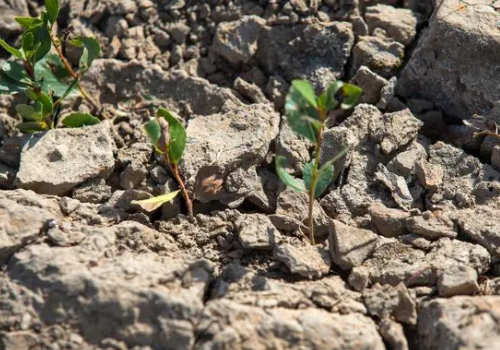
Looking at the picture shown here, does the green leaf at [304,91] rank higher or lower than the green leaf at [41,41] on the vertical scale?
higher

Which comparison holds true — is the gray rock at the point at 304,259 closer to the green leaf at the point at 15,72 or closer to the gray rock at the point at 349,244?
the gray rock at the point at 349,244

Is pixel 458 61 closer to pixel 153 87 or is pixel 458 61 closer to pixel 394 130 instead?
pixel 394 130

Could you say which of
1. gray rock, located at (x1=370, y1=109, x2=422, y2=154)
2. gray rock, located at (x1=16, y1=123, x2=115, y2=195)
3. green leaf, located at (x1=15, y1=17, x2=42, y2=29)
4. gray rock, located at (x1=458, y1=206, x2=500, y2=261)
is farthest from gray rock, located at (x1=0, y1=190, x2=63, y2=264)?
gray rock, located at (x1=458, y1=206, x2=500, y2=261)

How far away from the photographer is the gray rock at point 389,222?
2.81 m

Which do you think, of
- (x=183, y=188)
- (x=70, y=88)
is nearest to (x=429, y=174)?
(x=183, y=188)

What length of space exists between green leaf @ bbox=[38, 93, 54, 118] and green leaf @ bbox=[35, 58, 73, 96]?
14 cm

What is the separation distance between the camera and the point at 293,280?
8.52ft

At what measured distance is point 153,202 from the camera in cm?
281

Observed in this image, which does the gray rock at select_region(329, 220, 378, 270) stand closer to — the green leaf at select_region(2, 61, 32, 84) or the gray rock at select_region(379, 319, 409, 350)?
the gray rock at select_region(379, 319, 409, 350)

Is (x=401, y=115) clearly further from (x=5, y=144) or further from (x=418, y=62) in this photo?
(x=5, y=144)

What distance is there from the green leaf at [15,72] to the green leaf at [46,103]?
0.42 ft

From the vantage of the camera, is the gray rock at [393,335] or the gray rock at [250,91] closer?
the gray rock at [393,335]

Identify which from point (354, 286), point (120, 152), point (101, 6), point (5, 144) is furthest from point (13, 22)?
point (354, 286)

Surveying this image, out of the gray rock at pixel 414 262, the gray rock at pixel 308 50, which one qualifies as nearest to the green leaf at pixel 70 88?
the gray rock at pixel 308 50
